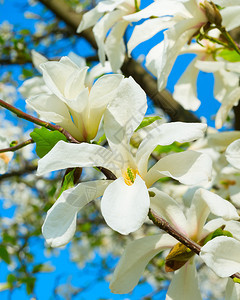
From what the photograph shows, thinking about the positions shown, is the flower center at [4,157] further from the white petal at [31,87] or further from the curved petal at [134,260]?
the curved petal at [134,260]

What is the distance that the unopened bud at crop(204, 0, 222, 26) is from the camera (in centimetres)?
60

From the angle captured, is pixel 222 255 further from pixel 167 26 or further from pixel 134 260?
pixel 167 26

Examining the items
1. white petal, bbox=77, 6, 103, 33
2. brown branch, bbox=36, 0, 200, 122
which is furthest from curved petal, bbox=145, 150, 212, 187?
brown branch, bbox=36, 0, 200, 122

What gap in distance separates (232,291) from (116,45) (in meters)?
0.47

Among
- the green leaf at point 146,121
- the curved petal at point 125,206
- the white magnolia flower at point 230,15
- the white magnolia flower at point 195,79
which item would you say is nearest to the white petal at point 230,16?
Result: the white magnolia flower at point 230,15

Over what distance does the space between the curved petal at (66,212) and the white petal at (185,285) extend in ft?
0.57

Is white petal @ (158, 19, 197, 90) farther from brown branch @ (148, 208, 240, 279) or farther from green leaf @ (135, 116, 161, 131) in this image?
brown branch @ (148, 208, 240, 279)

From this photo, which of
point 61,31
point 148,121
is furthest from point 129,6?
point 61,31

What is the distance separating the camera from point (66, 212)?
395 millimetres

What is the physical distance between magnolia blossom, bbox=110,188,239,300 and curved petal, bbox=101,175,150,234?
7 cm

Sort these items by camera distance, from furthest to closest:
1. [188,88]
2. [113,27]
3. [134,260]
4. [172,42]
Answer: [188,88]
[113,27]
[172,42]
[134,260]

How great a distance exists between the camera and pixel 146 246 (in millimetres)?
472

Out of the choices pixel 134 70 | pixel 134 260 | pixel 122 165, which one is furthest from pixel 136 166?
pixel 134 70

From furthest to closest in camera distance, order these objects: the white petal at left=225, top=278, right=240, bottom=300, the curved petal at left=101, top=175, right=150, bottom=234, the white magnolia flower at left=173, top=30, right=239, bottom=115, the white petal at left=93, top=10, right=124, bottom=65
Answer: the white magnolia flower at left=173, top=30, right=239, bottom=115 < the white petal at left=93, top=10, right=124, bottom=65 < the white petal at left=225, top=278, right=240, bottom=300 < the curved petal at left=101, top=175, right=150, bottom=234
